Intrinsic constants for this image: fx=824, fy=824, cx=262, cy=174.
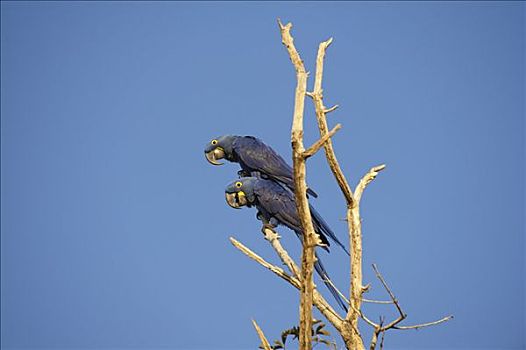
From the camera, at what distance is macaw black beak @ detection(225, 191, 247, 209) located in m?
5.15

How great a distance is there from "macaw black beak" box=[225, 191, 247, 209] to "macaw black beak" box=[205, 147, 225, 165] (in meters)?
0.57

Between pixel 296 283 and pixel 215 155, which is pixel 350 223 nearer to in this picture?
pixel 296 283

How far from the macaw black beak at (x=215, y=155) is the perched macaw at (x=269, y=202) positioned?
0.52 m

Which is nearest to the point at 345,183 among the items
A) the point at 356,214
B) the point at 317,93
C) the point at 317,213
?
the point at 356,214

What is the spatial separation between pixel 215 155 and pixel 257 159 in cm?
41

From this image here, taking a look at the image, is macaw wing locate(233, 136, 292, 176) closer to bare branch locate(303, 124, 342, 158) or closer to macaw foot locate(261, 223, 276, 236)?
macaw foot locate(261, 223, 276, 236)

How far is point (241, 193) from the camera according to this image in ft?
16.9

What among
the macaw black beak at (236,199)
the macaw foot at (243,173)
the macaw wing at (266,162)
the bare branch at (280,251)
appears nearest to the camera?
the bare branch at (280,251)

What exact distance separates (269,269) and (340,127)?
1127 millimetres

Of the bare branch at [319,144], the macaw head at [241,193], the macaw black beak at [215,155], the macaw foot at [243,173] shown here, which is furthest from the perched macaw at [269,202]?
the bare branch at [319,144]

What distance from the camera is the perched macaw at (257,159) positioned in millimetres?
5359

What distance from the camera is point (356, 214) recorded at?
13.7 ft

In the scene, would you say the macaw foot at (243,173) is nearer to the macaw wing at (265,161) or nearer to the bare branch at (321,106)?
the macaw wing at (265,161)

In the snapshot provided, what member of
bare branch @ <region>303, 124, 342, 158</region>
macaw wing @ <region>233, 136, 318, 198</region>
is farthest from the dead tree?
macaw wing @ <region>233, 136, 318, 198</region>
